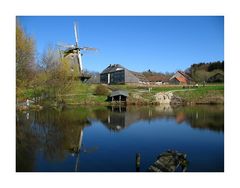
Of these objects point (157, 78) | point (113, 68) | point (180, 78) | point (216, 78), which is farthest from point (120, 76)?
point (216, 78)

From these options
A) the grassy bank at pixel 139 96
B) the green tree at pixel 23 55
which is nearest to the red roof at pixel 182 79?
the grassy bank at pixel 139 96

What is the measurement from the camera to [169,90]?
29797 mm

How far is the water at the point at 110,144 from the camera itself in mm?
7266

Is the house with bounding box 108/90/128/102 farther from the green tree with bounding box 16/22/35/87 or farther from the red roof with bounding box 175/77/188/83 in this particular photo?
the red roof with bounding box 175/77/188/83

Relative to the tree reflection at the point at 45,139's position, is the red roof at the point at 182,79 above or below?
above

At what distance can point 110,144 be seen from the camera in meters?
9.56

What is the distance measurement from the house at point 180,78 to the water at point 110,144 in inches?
1058

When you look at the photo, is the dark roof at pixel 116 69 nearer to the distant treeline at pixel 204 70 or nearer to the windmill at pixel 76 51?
the distant treeline at pixel 204 70

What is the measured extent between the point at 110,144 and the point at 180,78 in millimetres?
33955

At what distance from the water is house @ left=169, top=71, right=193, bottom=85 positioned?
2687 cm

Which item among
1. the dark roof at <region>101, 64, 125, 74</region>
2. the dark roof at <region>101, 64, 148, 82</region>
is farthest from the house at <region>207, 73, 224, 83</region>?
the dark roof at <region>101, 64, 125, 74</region>

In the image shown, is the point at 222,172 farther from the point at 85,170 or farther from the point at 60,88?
the point at 60,88

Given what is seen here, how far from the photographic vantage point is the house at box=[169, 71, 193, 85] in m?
40.6
